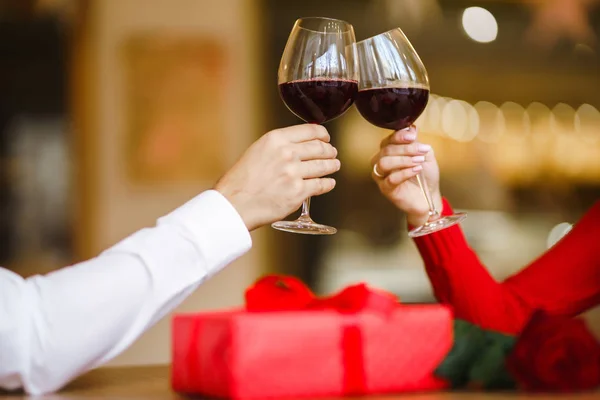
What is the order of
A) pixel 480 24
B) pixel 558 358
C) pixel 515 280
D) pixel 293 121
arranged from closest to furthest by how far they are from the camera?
1. pixel 558 358
2. pixel 515 280
3. pixel 293 121
4. pixel 480 24

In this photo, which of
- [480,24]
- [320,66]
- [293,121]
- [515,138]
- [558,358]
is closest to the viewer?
[558,358]

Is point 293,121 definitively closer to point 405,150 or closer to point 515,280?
point 515,280

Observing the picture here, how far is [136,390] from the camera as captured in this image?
950 mm

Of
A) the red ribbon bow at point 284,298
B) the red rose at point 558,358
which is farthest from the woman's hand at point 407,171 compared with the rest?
the red rose at point 558,358

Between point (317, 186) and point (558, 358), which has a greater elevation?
point (317, 186)

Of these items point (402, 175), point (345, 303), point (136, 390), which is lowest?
point (136, 390)

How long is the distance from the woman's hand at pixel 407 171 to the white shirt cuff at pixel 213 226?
12.5 inches

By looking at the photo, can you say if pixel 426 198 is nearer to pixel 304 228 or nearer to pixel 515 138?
pixel 304 228

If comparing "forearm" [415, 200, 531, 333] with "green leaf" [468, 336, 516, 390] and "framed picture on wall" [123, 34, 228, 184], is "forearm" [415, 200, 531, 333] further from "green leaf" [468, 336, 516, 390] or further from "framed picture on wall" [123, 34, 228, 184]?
"framed picture on wall" [123, 34, 228, 184]

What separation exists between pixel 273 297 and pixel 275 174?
0.47 ft

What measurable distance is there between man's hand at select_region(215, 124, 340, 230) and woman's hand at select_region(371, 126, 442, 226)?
19cm

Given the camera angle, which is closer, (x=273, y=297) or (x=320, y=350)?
(x=320, y=350)

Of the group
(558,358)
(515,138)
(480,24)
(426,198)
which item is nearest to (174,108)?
(480,24)

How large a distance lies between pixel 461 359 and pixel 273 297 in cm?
23
